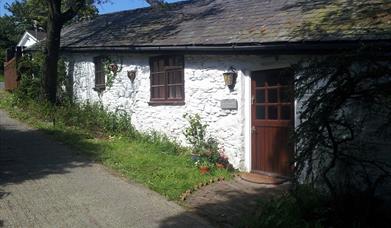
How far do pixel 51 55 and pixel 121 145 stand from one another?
629 centimetres

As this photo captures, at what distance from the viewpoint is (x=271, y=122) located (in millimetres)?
9711

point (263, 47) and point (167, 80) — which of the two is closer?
point (263, 47)

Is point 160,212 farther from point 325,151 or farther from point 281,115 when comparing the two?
point 281,115

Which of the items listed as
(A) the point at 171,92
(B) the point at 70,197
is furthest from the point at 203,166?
(A) the point at 171,92

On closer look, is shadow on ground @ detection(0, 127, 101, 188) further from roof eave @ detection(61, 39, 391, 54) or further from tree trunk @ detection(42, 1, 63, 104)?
tree trunk @ detection(42, 1, 63, 104)

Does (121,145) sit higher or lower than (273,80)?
lower

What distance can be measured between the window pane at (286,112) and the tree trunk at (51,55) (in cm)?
954

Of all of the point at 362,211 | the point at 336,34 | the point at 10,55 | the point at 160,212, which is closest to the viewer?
the point at 362,211

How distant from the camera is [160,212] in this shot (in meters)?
7.40

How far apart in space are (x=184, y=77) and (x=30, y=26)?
1532 inches

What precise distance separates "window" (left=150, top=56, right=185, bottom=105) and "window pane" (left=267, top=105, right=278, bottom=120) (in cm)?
270

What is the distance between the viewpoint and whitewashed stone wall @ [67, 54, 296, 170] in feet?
33.6

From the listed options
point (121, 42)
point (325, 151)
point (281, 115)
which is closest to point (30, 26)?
point (121, 42)

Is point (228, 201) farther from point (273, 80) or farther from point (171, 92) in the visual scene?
point (171, 92)
